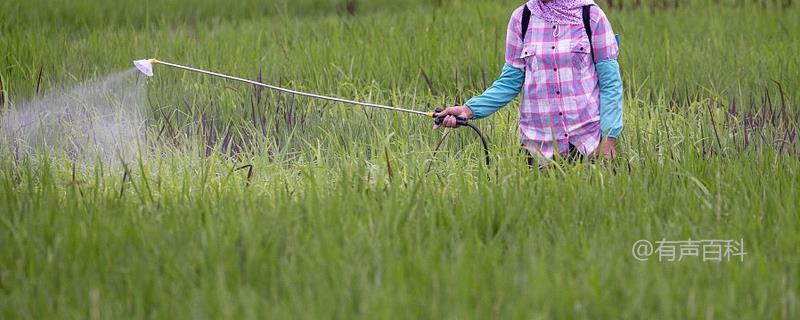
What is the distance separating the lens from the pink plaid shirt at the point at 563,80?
377 centimetres

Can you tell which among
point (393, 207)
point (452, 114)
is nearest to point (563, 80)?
point (452, 114)

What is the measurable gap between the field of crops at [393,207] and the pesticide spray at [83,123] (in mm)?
59

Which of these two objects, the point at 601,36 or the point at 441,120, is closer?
the point at 601,36

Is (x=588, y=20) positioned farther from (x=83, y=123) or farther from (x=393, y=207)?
(x=83, y=123)

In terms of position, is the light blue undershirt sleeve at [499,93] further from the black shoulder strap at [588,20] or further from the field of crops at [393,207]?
the black shoulder strap at [588,20]

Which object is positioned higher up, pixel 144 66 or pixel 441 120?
pixel 144 66

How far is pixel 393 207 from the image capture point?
3150 mm

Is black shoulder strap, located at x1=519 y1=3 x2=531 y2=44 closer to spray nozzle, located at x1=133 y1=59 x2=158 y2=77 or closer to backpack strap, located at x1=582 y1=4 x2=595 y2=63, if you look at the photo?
backpack strap, located at x1=582 y1=4 x2=595 y2=63

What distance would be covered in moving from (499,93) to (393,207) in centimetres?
94

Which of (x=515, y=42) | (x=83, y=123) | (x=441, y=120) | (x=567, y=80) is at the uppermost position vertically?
(x=515, y=42)

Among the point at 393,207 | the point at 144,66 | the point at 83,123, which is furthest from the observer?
the point at 83,123

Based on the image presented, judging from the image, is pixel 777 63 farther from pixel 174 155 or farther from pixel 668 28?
pixel 174 155

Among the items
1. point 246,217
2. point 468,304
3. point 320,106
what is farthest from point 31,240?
point 320,106

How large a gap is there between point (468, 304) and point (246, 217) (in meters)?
0.88
